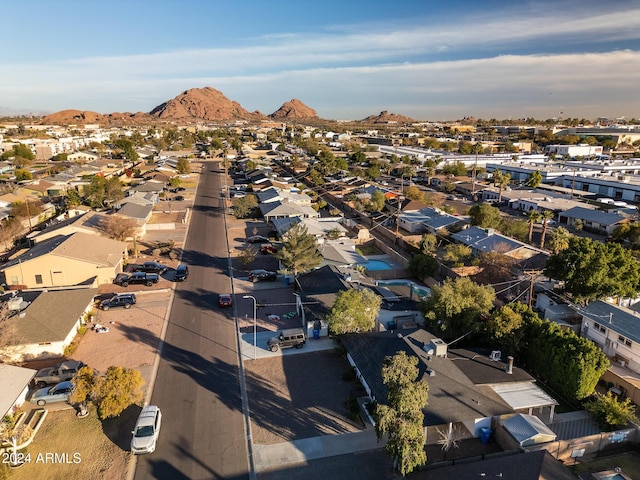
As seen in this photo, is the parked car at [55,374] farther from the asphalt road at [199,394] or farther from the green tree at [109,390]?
the asphalt road at [199,394]

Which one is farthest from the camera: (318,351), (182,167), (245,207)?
(182,167)

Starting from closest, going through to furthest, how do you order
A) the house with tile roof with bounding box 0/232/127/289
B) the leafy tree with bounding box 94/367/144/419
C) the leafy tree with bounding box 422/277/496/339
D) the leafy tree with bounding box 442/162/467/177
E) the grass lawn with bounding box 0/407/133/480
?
the grass lawn with bounding box 0/407/133/480 < the leafy tree with bounding box 94/367/144/419 < the leafy tree with bounding box 422/277/496/339 < the house with tile roof with bounding box 0/232/127/289 < the leafy tree with bounding box 442/162/467/177

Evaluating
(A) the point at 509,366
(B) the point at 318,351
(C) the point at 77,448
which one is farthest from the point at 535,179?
(C) the point at 77,448

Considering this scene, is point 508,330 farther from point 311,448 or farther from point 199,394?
point 199,394

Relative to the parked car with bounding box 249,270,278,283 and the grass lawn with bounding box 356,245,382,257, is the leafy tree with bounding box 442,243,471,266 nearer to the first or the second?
the grass lawn with bounding box 356,245,382,257

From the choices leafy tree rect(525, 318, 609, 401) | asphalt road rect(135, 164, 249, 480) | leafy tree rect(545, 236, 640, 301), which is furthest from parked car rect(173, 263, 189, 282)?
leafy tree rect(545, 236, 640, 301)
